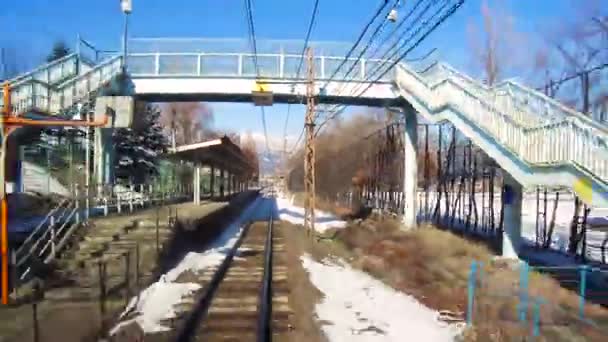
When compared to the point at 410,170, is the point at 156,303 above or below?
below

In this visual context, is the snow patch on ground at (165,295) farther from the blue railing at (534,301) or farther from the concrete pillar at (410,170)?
the concrete pillar at (410,170)

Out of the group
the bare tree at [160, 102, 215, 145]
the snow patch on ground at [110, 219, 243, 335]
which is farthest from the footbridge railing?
the bare tree at [160, 102, 215, 145]

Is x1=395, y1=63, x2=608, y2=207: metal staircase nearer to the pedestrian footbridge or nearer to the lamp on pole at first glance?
the pedestrian footbridge

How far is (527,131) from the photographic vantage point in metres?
15.0

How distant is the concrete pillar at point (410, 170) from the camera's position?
2933 centimetres

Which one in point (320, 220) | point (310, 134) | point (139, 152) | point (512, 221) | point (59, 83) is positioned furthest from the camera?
point (139, 152)

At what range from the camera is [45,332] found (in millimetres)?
9023

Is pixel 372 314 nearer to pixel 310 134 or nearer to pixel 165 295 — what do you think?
pixel 165 295

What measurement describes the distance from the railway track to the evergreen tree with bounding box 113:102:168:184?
89.2 ft

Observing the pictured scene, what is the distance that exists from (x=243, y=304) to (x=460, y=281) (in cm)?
599

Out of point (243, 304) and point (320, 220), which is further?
point (320, 220)

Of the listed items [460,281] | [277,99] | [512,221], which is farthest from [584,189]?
[277,99]

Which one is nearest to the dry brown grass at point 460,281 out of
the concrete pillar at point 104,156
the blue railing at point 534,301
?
the blue railing at point 534,301

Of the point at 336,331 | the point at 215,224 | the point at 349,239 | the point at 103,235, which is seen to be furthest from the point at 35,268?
the point at 215,224
